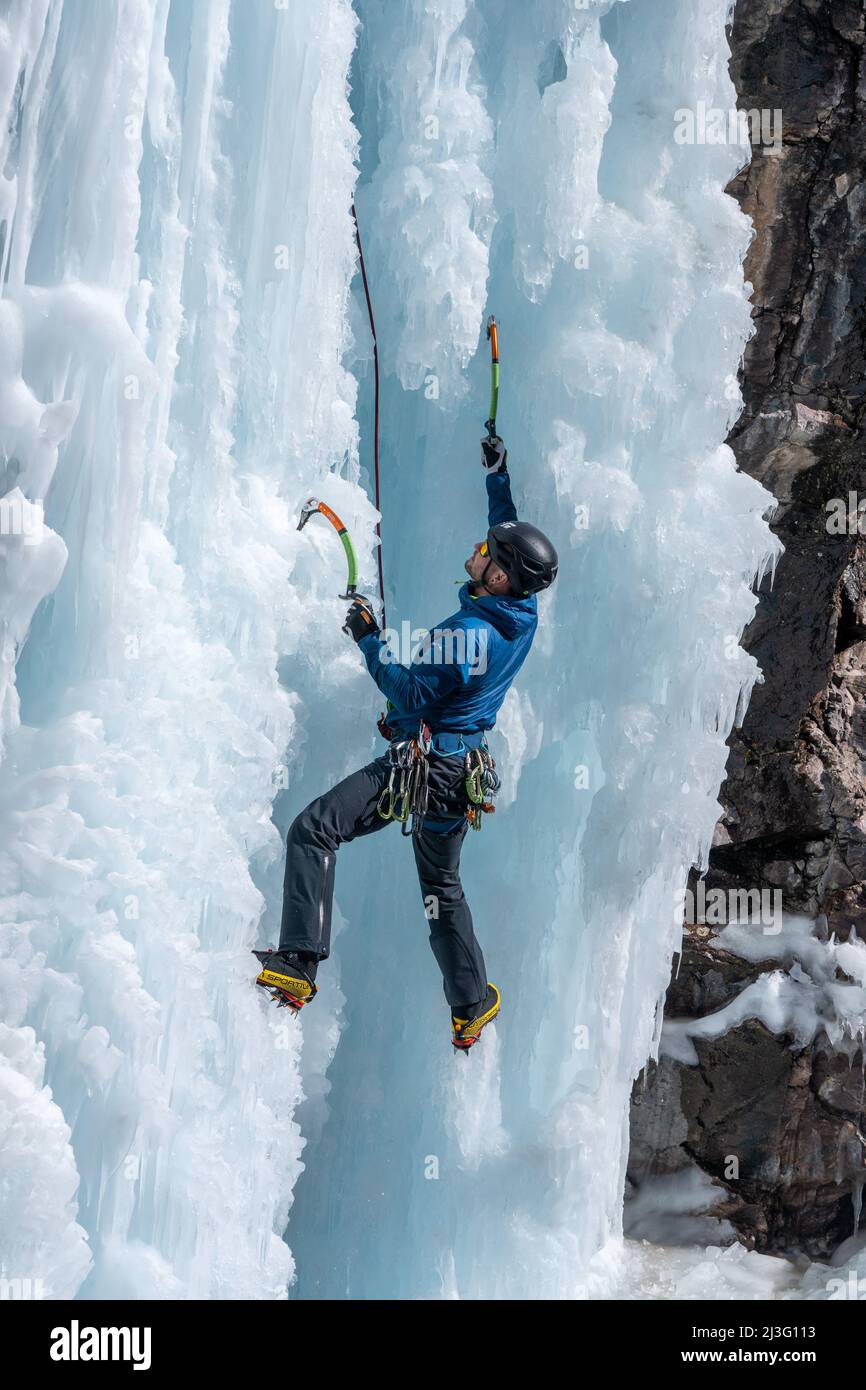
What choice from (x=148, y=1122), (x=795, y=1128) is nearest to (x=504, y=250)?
(x=148, y=1122)

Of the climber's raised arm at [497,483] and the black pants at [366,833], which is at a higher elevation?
the climber's raised arm at [497,483]

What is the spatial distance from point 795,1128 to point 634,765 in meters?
4.31

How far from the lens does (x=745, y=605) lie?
20.9 feet

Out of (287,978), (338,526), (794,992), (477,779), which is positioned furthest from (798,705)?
(287,978)

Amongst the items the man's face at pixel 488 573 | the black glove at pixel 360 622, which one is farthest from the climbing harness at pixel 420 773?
the man's face at pixel 488 573

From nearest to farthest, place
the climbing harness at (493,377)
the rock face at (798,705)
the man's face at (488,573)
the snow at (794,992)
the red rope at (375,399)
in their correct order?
the man's face at (488,573)
the climbing harness at (493,377)
the red rope at (375,399)
the rock face at (798,705)
the snow at (794,992)

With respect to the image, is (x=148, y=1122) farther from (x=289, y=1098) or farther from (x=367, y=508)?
(x=367, y=508)

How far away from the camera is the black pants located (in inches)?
209

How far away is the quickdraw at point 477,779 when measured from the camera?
5.54 metres

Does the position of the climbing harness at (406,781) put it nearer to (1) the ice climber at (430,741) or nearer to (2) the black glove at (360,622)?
(1) the ice climber at (430,741)

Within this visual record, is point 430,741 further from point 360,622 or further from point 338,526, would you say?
point 338,526

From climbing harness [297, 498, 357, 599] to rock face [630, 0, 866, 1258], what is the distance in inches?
159

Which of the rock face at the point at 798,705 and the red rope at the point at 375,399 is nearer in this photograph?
the red rope at the point at 375,399

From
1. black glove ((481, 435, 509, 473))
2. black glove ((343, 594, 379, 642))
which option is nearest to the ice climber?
black glove ((343, 594, 379, 642))
